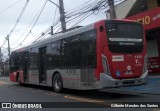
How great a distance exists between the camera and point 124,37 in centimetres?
1498

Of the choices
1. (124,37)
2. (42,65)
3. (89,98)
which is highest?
(124,37)

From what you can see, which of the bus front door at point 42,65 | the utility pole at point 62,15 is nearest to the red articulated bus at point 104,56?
the bus front door at point 42,65

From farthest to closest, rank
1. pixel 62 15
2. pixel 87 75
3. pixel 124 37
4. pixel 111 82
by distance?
pixel 62 15 → pixel 87 75 → pixel 124 37 → pixel 111 82

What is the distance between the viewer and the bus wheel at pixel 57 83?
60.2ft

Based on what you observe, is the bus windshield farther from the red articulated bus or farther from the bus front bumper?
the bus front bumper

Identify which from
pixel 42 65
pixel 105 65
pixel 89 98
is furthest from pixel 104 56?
pixel 42 65

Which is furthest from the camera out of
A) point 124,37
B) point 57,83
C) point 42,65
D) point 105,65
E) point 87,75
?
point 42,65

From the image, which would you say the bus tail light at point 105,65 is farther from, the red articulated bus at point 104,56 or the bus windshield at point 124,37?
the bus windshield at point 124,37

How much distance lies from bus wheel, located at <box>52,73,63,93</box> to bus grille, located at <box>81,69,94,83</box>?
282 cm

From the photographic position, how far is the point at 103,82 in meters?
14.1

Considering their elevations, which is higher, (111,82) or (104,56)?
(104,56)

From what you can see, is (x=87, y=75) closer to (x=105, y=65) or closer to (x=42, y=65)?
(x=105, y=65)

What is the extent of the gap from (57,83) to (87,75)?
392 centimetres

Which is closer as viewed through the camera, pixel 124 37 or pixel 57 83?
pixel 124 37
